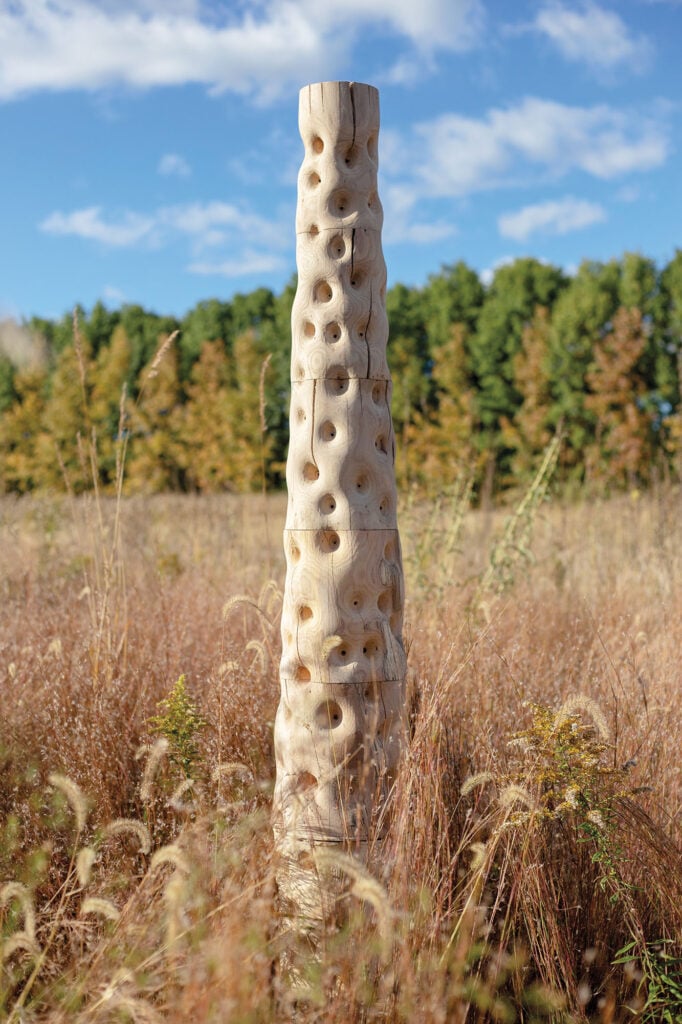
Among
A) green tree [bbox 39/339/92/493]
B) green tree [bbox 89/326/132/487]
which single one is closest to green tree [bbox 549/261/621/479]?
green tree [bbox 89/326/132/487]

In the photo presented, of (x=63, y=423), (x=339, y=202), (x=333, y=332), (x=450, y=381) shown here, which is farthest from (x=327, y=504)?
(x=63, y=423)

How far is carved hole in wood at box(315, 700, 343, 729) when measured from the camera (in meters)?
2.48

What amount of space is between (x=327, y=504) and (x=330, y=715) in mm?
579

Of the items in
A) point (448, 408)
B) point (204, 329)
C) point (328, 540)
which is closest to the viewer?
point (328, 540)

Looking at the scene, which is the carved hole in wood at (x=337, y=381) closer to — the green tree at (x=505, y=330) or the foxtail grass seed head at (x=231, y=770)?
the foxtail grass seed head at (x=231, y=770)

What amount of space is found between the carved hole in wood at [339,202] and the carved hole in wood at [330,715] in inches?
54.0

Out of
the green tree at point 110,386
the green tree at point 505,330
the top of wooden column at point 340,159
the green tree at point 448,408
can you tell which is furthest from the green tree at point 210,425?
the top of wooden column at point 340,159

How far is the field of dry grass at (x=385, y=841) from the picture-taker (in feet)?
5.91

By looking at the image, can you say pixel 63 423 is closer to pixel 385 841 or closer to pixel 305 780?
pixel 305 780

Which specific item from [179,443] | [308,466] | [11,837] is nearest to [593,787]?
[308,466]

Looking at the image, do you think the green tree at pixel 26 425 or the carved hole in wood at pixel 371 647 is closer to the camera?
the carved hole in wood at pixel 371 647

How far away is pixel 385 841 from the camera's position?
2307mm

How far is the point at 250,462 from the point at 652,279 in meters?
7.68

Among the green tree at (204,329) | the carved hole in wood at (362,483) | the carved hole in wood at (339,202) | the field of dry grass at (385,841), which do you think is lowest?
the field of dry grass at (385,841)
